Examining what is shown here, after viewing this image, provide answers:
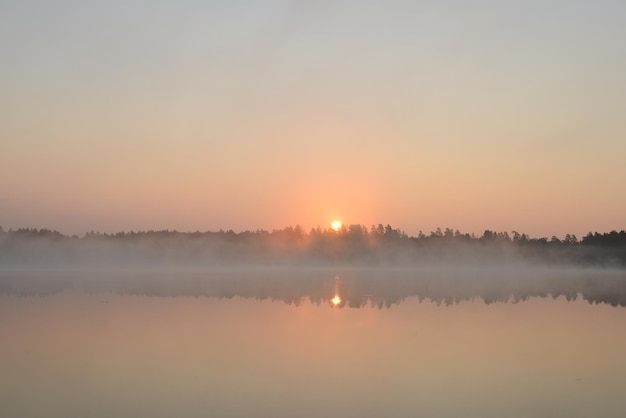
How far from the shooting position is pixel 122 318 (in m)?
23.9

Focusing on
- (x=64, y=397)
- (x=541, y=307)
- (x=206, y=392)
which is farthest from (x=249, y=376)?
(x=541, y=307)

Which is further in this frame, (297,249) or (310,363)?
(297,249)

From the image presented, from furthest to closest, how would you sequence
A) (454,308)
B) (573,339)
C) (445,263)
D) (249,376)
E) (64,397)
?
(445,263) → (454,308) → (573,339) → (249,376) → (64,397)

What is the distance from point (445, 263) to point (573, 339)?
114836 millimetres

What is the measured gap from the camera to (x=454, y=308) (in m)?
28.7

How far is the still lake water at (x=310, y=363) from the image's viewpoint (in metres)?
11.1

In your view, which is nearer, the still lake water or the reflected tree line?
the still lake water

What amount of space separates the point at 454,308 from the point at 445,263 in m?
106

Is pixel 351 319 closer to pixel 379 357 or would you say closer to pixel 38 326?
pixel 379 357

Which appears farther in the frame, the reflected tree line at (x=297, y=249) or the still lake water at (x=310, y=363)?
the reflected tree line at (x=297, y=249)

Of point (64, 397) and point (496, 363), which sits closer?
point (64, 397)

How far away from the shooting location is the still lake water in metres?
11.1

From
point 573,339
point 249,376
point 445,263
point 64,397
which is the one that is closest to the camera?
point 64,397

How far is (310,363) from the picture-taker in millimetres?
14906
